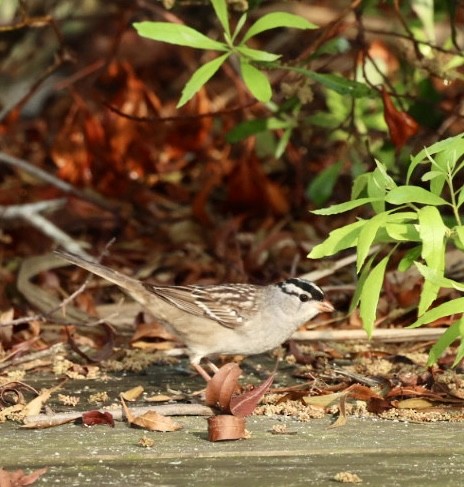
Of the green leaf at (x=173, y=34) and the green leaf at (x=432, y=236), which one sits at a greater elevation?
the green leaf at (x=173, y=34)

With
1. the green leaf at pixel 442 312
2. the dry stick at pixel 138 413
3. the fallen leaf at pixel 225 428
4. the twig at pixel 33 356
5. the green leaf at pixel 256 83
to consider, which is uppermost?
the green leaf at pixel 256 83

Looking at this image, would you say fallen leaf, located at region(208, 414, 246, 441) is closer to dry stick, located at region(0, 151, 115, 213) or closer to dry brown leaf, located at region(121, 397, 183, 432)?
dry brown leaf, located at region(121, 397, 183, 432)

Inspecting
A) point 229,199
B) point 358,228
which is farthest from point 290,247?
point 358,228

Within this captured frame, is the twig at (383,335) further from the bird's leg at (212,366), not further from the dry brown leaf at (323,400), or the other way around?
the dry brown leaf at (323,400)

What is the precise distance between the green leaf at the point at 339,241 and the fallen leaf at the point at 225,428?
0.54 metres

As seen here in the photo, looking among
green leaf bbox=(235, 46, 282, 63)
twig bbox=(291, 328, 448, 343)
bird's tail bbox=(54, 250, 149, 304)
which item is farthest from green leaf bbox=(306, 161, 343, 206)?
green leaf bbox=(235, 46, 282, 63)

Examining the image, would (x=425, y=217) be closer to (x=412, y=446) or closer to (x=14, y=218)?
(x=412, y=446)

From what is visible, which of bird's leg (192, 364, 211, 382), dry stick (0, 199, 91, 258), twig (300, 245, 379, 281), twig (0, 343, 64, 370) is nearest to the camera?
bird's leg (192, 364, 211, 382)

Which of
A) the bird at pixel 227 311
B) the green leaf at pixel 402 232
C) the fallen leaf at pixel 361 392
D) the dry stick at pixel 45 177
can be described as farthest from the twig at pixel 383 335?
the dry stick at pixel 45 177

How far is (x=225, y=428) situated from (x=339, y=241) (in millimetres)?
646

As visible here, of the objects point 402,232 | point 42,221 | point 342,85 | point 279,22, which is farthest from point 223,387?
point 42,221

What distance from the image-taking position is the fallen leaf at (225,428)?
11.6 ft

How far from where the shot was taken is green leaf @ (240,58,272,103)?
4.04m

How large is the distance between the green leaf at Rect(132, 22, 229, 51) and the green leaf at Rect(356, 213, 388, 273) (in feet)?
3.36
